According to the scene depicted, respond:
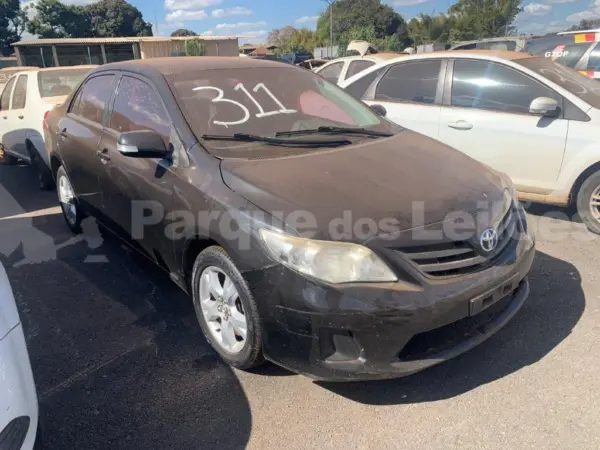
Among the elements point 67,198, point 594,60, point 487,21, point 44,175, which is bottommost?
point 44,175

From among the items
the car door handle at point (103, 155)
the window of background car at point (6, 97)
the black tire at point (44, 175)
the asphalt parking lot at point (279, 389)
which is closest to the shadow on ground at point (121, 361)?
the asphalt parking lot at point (279, 389)

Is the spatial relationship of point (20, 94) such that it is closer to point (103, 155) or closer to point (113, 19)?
point (103, 155)

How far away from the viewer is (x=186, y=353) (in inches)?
115

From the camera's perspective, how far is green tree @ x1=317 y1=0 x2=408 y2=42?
72562 mm

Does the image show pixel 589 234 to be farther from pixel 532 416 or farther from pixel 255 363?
pixel 255 363

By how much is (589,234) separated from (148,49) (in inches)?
1742

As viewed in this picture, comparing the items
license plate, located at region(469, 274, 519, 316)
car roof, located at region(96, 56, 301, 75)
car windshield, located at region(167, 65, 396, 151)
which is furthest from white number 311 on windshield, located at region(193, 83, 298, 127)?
license plate, located at region(469, 274, 519, 316)

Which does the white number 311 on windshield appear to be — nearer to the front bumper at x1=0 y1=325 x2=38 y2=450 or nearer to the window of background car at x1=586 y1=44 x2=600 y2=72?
the front bumper at x1=0 y1=325 x2=38 y2=450

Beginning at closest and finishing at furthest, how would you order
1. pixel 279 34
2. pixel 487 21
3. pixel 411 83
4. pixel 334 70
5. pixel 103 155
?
pixel 103 155 → pixel 411 83 → pixel 334 70 → pixel 487 21 → pixel 279 34

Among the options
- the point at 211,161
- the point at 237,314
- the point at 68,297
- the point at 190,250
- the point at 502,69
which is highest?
the point at 502,69

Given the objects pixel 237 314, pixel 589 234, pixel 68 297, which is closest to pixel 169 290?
pixel 68 297

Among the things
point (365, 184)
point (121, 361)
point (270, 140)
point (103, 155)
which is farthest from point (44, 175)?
point (365, 184)

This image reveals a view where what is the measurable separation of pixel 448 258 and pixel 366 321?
52 cm

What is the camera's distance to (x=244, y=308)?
248 cm
